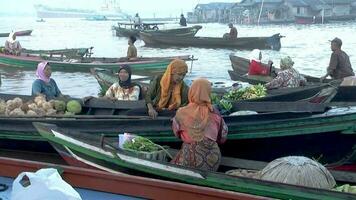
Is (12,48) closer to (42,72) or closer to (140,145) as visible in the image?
(42,72)

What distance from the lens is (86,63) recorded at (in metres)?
16.1

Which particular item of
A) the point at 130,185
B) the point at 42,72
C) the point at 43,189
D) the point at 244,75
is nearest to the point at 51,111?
the point at 42,72

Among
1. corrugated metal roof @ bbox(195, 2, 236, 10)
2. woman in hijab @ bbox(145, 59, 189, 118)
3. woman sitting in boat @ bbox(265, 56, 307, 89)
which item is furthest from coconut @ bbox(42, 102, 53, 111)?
corrugated metal roof @ bbox(195, 2, 236, 10)

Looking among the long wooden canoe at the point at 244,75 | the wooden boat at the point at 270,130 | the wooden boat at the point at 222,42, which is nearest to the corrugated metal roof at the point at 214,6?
the wooden boat at the point at 222,42

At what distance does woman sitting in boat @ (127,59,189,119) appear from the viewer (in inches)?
222

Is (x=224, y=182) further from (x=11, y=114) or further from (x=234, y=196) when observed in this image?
(x=11, y=114)

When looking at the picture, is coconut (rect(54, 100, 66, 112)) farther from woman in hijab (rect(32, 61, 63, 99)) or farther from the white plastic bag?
the white plastic bag

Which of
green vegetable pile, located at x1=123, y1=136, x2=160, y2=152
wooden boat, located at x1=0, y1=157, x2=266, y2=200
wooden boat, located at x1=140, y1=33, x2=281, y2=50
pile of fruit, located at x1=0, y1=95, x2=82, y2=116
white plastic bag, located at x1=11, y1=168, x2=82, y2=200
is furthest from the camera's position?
wooden boat, located at x1=140, y1=33, x2=281, y2=50

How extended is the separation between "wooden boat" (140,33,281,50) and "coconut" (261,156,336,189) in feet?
69.2

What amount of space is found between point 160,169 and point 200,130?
0.49m

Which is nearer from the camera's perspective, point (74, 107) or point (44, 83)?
point (74, 107)

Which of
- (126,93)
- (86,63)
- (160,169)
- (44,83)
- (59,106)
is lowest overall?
(86,63)

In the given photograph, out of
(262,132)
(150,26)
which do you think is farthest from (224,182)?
(150,26)

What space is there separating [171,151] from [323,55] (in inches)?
863
